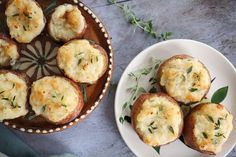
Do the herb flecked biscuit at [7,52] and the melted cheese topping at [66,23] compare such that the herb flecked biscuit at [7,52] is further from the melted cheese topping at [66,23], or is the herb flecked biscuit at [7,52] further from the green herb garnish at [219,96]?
the green herb garnish at [219,96]

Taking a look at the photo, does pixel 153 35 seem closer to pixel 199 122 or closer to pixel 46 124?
pixel 199 122

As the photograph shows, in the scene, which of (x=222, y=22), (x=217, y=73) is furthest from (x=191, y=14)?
(x=217, y=73)

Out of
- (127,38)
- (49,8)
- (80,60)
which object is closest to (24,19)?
(49,8)

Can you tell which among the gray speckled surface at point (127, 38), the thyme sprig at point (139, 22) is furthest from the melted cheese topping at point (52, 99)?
the thyme sprig at point (139, 22)

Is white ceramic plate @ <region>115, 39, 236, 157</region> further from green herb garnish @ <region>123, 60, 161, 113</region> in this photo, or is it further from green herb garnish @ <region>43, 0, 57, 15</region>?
green herb garnish @ <region>43, 0, 57, 15</region>

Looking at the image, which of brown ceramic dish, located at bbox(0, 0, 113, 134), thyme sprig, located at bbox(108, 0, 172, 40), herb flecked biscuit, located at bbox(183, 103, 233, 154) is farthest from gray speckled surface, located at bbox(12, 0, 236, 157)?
herb flecked biscuit, located at bbox(183, 103, 233, 154)
